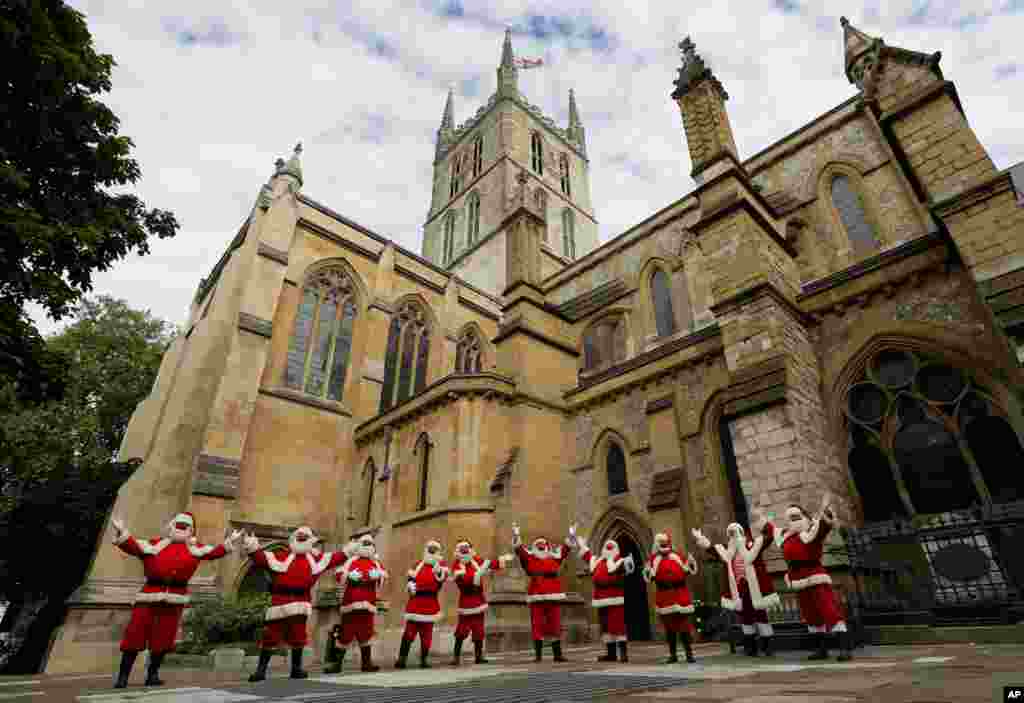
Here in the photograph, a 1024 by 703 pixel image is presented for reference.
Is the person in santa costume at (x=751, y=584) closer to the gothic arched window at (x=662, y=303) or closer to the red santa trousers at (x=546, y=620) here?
the red santa trousers at (x=546, y=620)

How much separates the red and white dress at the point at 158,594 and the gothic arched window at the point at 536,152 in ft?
124

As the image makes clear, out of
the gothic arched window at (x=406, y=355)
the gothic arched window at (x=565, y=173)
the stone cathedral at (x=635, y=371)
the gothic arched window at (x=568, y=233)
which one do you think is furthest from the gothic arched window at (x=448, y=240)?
the gothic arched window at (x=406, y=355)

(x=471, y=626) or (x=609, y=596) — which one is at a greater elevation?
(x=609, y=596)

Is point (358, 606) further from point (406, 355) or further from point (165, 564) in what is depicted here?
point (406, 355)

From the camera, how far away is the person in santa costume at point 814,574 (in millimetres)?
5879

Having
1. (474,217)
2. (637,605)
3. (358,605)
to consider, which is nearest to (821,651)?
(358,605)

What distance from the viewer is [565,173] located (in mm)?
42625

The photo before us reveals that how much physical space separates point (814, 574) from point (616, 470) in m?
8.39

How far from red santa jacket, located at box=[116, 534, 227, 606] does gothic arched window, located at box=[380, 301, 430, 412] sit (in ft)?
48.4

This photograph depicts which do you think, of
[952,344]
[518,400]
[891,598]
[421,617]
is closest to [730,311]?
[952,344]

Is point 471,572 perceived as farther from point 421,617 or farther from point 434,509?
point 434,509

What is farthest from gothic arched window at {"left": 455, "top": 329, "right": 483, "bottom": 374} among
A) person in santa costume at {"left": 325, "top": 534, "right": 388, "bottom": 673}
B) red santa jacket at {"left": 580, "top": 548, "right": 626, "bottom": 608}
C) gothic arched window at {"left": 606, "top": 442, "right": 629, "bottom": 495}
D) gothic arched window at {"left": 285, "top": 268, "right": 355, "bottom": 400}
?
person in santa costume at {"left": 325, "top": 534, "right": 388, "bottom": 673}

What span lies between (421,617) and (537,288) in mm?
11560

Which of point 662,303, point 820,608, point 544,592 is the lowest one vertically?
point 820,608
